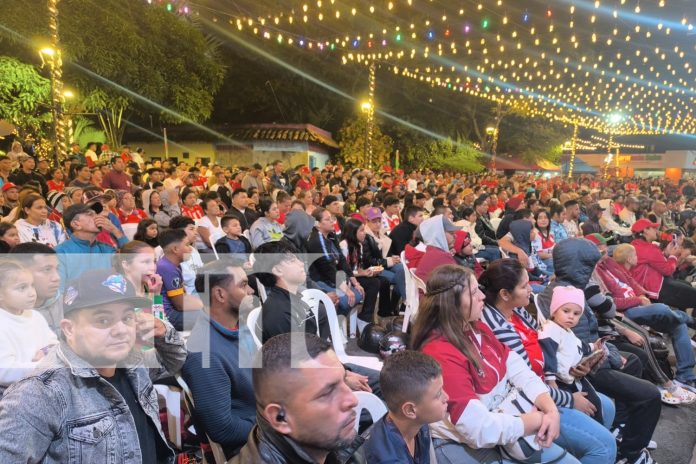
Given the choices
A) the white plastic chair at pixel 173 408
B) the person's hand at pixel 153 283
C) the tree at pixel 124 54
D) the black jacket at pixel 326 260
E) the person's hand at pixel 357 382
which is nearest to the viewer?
the white plastic chair at pixel 173 408

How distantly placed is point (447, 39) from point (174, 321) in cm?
2156

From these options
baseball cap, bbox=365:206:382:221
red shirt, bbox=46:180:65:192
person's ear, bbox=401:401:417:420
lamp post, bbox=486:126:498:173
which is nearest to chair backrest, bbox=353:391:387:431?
Answer: person's ear, bbox=401:401:417:420

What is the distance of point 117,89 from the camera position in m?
15.1

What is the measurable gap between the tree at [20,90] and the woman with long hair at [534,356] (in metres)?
12.0

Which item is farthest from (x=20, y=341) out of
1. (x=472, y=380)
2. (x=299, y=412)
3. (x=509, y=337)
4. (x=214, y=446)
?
(x=509, y=337)

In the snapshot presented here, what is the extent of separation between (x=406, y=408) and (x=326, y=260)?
3.40 m

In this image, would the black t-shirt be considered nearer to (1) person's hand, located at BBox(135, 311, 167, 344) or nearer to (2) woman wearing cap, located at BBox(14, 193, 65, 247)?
(1) person's hand, located at BBox(135, 311, 167, 344)

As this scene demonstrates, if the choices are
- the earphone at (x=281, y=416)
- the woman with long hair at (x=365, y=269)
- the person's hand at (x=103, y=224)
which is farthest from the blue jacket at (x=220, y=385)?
the woman with long hair at (x=365, y=269)

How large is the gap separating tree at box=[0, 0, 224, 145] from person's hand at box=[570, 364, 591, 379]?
13.3m

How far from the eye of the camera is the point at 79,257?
384 cm

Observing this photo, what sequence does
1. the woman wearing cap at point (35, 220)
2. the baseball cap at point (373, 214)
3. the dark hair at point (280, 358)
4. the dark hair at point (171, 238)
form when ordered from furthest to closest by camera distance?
1. the baseball cap at point (373, 214)
2. the woman wearing cap at point (35, 220)
3. the dark hair at point (171, 238)
4. the dark hair at point (280, 358)

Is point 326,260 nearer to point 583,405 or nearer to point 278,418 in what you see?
point 583,405

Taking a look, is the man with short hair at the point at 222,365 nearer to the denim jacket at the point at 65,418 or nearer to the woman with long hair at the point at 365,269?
the denim jacket at the point at 65,418

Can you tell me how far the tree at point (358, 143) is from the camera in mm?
24391
